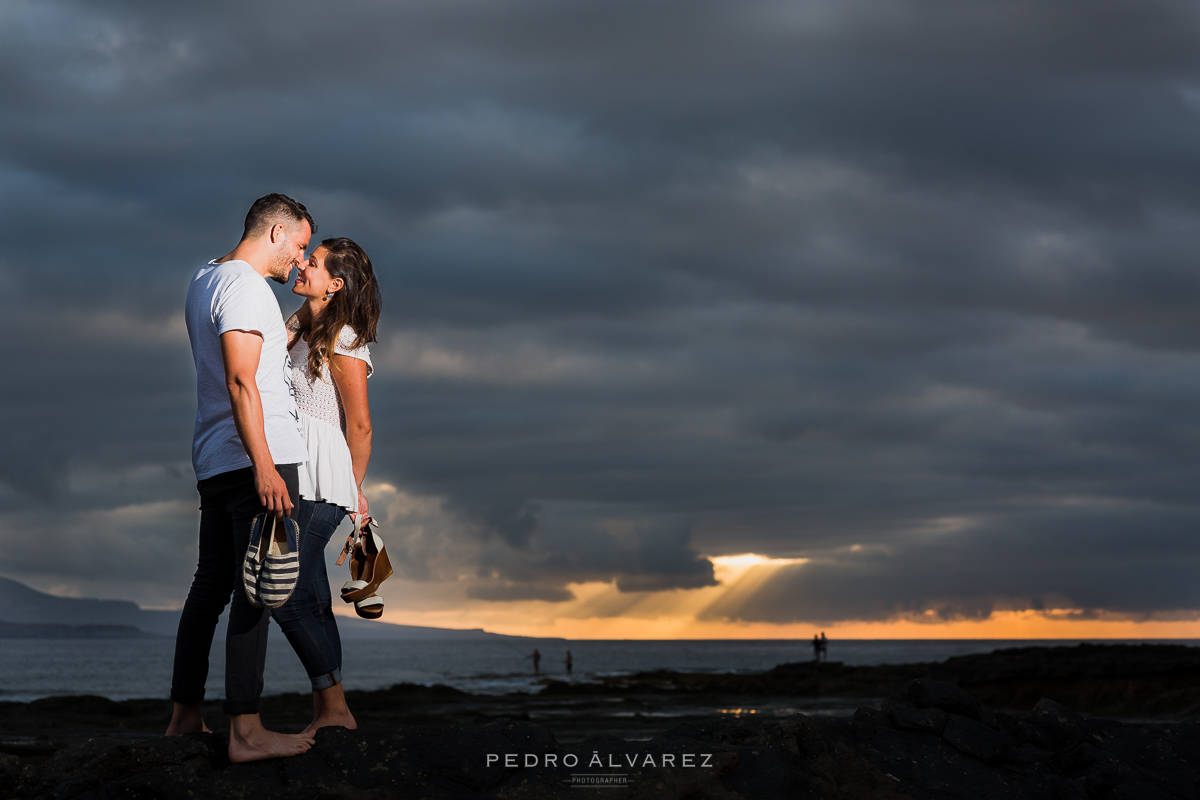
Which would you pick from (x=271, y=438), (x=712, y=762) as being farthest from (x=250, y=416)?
(x=712, y=762)

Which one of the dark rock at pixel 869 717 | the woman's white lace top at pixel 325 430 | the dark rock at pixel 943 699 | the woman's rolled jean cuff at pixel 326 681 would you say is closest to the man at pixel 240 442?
the woman's white lace top at pixel 325 430

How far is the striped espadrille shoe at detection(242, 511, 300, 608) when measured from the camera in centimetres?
335

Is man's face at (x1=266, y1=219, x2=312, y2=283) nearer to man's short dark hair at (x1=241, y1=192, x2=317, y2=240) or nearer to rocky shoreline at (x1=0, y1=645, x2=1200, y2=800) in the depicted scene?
man's short dark hair at (x1=241, y1=192, x2=317, y2=240)

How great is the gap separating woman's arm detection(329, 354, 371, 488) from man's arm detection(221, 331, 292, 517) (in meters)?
0.65

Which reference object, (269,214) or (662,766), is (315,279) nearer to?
(269,214)

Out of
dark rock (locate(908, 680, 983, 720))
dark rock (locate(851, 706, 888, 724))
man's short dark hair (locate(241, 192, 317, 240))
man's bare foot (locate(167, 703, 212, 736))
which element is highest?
man's short dark hair (locate(241, 192, 317, 240))

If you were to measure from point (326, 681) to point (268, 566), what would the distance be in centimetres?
70

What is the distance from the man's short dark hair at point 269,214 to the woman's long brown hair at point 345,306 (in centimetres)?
32

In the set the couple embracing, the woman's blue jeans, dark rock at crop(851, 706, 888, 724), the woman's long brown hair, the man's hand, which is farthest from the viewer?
dark rock at crop(851, 706, 888, 724)

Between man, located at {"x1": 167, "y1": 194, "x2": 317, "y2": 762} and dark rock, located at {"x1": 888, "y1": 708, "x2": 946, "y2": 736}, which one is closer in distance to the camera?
man, located at {"x1": 167, "y1": 194, "x2": 317, "y2": 762}

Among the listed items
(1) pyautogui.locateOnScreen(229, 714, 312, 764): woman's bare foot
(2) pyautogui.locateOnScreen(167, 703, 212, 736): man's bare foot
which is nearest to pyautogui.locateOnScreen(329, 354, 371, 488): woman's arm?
(1) pyautogui.locateOnScreen(229, 714, 312, 764): woman's bare foot

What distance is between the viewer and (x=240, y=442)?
3.49m

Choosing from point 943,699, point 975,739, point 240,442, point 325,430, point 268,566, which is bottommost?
point 975,739

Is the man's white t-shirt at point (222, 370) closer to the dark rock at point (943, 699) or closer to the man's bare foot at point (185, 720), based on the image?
the man's bare foot at point (185, 720)
